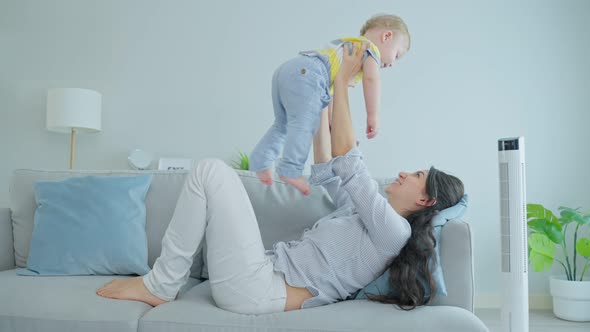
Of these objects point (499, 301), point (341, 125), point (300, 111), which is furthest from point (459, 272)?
point (499, 301)

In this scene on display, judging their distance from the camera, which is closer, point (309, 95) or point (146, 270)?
point (309, 95)

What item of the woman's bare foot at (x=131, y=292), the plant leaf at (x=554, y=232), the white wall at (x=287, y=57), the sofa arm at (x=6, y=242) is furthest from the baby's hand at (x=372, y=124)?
the plant leaf at (x=554, y=232)

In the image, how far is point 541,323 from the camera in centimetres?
304

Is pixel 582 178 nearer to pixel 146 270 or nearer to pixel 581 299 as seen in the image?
pixel 581 299

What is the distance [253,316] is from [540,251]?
236 centimetres

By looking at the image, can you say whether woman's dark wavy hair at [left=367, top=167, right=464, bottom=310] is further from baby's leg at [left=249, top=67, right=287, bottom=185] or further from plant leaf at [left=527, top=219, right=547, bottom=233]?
plant leaf at [left=527, top=219, right=547, bottom=233]

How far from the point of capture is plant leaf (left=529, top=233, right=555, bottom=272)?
318 centimetres

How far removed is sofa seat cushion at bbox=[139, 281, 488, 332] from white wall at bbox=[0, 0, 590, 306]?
7.04ft

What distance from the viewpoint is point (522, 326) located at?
5.82 ft

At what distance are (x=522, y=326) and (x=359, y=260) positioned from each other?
66 cm

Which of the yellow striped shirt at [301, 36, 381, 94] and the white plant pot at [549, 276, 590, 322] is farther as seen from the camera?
the white plant pot at [549, 276, 590, 322]

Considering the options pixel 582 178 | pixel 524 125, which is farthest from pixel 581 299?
pixel 524 125

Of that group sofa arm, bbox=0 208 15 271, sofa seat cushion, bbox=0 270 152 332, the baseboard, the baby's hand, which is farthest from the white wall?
sofa seat cushion, bbox=0 270 152 332

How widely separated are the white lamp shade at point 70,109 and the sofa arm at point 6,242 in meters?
1.27
